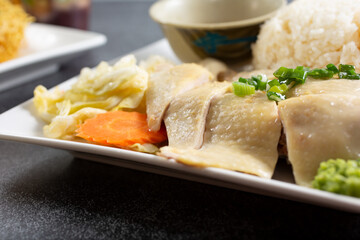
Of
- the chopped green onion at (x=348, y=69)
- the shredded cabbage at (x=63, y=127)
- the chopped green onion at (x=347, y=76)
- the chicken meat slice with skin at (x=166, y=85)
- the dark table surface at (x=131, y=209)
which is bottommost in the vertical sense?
the dark table surface at (x=131, y=209)

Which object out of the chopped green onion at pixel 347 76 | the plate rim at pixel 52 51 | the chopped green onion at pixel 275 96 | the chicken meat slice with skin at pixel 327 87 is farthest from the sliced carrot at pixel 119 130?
the plate rim at pixel 52 51

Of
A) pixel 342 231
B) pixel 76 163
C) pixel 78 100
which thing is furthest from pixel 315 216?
pixel 78 100

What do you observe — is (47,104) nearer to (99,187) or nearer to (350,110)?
(99,187)

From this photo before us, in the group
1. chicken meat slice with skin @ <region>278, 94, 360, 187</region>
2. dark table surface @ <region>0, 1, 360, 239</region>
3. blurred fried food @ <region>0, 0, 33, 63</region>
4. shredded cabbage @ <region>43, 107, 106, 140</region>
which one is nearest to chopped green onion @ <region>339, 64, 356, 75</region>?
chicken meat slice with skin @ <region>278, 94, 360, 187</region>

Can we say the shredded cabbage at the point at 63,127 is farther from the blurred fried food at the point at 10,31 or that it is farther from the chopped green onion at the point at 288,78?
the blurred fried food at the point at 10,31

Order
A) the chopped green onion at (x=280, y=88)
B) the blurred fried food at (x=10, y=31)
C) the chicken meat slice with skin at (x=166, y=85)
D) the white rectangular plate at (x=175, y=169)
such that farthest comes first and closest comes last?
the blurred fried food at (x=10, y=31) → the chicken meat slice with skin at (x=166, y=85) → the chopped green onion at (x=280, y=88) → the white rectangular plate at (x=175, y=169)
